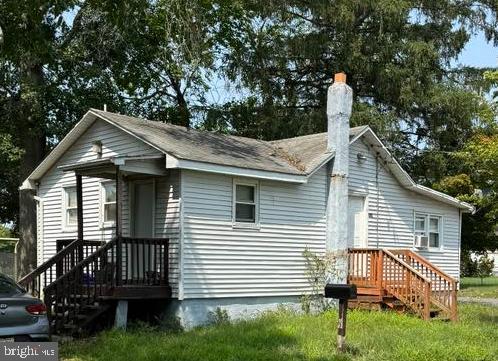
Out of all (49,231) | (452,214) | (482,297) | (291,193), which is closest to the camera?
(291,193)

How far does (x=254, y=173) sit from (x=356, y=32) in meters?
16.3

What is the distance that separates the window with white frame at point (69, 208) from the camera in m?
18.2

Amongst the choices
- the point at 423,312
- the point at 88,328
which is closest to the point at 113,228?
the point at 88,328

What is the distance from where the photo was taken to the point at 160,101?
101 ft

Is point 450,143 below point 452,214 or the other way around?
the other way around

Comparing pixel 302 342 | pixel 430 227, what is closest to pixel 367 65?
pixel 430 227

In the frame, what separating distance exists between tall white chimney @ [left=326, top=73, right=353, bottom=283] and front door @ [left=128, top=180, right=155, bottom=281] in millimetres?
4646

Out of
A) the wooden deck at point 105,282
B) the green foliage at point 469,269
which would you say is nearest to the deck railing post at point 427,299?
the wooden deck at point 105,282

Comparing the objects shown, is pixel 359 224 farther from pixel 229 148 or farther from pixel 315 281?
pixel 229 148

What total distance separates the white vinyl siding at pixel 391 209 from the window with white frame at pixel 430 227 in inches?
3.6

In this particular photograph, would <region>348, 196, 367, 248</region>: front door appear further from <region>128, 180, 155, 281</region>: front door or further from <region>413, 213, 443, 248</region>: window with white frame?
<region>128, 180, 155, 281</region>: front door

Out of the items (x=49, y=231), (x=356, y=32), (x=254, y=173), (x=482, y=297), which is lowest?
(x=482, y=297)

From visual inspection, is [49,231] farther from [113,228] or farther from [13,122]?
[13,122]

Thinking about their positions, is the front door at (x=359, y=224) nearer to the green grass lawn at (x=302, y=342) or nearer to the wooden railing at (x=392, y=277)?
the wooden railing at (x=392, y=277)
